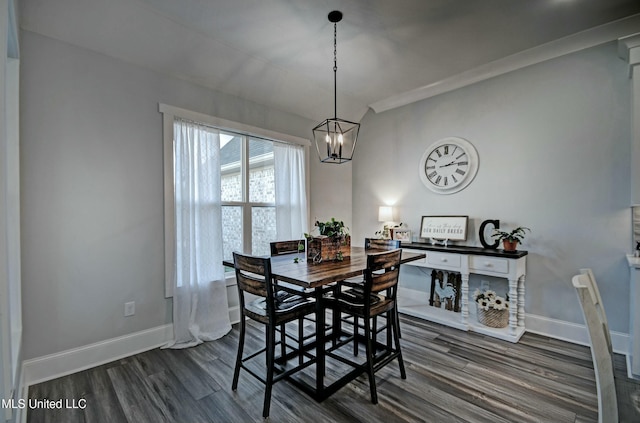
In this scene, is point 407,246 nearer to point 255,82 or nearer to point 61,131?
point 255,82

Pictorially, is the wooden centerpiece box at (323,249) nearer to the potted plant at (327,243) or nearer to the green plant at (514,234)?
the potted plant at (327,243)

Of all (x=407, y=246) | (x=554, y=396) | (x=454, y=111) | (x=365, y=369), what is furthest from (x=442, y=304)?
(x=454, y=111)

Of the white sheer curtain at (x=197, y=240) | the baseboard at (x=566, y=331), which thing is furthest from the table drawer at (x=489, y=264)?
the white sheer curtain at (x=197, y=240)

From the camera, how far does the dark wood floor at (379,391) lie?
6.16 ft

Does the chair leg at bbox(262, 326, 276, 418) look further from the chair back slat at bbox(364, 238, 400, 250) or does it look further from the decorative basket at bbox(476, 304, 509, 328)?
the decorative basket at bbox(476, 304, 509, 328)

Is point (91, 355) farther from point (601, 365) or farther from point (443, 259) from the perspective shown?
point (443, 259)

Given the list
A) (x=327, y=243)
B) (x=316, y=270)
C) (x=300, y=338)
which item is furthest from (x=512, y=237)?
(x=300, y=338)

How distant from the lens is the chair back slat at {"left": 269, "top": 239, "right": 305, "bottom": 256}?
2895mm

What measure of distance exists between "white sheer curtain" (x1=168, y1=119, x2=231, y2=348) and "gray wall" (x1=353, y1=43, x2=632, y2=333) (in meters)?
2.69

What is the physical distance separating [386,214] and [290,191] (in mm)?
1428

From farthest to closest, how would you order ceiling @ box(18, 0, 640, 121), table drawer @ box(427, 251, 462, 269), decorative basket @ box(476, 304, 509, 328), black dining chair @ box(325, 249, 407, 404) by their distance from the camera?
table drawer @ box(427, 251, 462, 269) → decorative basket @ box(476, 304, 509, 328) → ceiling @ box(18, 0, 640, 121) → black dining chair @ box(325, 249, 407, 404)

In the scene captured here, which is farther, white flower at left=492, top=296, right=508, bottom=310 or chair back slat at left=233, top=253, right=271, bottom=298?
white flower at left=492, top=296, right=508, bottom=310

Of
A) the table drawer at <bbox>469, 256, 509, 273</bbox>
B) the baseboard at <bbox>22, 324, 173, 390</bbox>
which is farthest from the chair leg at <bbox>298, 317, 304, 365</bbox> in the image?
the table drawer at <bbox>469, 256, 509, 273</bbox>

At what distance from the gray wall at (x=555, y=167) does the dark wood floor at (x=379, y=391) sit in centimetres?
75
